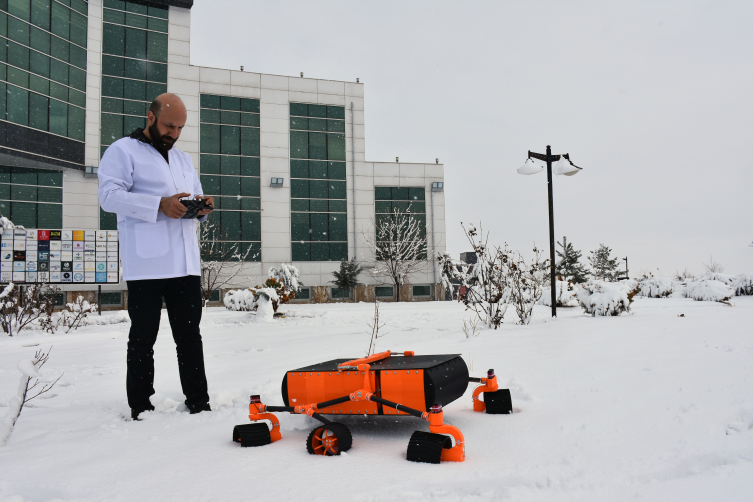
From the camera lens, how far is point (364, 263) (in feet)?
97.7

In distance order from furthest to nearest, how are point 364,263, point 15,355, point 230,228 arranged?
point 364,263 < point 230,228 < point 15,355

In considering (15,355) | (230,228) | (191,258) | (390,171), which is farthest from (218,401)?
(390,171)

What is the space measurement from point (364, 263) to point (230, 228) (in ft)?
26.3

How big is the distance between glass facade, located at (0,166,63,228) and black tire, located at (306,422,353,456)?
1051 inches

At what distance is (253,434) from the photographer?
2055 millimetres

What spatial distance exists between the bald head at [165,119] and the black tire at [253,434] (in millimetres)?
1635

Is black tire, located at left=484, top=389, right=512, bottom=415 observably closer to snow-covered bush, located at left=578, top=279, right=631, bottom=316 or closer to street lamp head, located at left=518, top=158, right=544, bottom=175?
snow-covered bush, located at left=578, top=279, right=631, bottom=316

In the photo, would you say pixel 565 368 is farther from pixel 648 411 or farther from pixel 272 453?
pixel 272 453

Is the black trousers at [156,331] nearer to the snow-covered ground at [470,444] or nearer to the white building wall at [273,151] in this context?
the snow-covered ground at [470,444]

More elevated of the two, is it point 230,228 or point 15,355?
point 230,228

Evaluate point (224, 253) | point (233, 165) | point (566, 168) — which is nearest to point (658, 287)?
point (566, 168)

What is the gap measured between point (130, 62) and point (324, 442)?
1172 inches

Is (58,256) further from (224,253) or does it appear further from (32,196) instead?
(32,196)

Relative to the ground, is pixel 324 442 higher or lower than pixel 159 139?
lower
